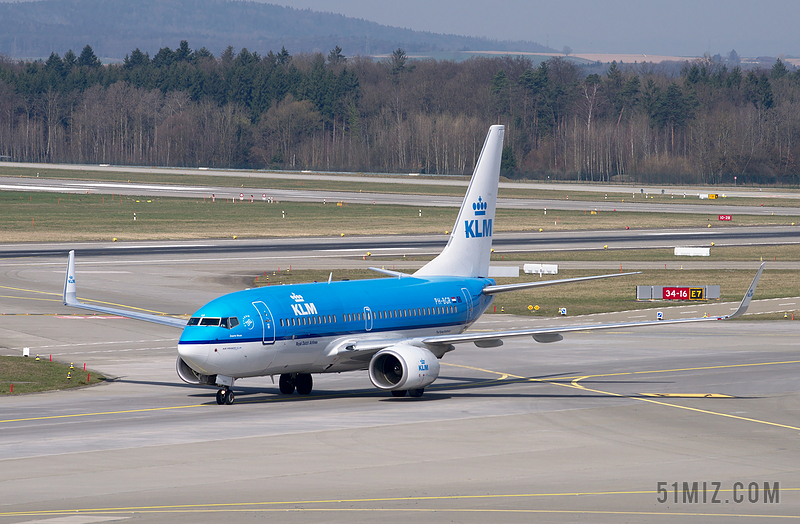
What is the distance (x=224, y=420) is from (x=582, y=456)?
11.5 metres

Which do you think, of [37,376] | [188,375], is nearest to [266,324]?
[188,375]

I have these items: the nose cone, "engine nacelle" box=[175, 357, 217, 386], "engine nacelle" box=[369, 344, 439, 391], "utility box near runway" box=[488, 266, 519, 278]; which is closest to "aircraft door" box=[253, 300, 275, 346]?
the nose cone

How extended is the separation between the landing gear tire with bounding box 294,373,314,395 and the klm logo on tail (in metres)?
9.98

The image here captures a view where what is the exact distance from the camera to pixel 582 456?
25.9 m

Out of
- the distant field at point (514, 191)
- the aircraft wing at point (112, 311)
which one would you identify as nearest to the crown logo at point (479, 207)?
the aircraft wing at point (112, 311)

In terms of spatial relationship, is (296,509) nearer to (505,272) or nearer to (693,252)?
(505,272)

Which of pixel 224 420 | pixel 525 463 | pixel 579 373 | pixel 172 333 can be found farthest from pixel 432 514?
pixel 172 333

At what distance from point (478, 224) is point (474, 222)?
24 centimetres

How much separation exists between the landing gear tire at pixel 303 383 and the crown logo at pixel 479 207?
418 inches

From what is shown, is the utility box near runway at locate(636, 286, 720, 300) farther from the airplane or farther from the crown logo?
the airplane

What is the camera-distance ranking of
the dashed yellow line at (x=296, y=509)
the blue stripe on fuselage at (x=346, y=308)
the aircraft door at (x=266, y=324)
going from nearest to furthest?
the dashed yellow line at (x=296, y=509)
the blue stripe on fuselage at (x=346, y=308)
the aircraft door at (x=266, y=324)

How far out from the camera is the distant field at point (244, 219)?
364 feet

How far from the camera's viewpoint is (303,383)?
120 ft

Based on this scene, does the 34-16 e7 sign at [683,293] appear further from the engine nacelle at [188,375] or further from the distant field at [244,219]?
the distant field at [244,219]
